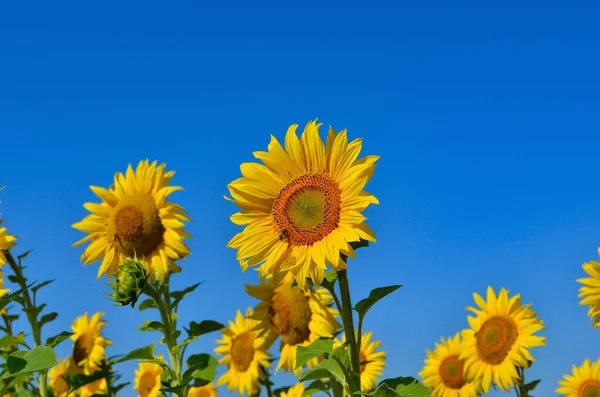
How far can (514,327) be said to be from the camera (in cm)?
837

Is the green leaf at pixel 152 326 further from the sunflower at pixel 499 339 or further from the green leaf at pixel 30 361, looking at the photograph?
the sunflower at pixel 499 339

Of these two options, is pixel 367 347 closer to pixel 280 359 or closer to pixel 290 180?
pixel 280 359

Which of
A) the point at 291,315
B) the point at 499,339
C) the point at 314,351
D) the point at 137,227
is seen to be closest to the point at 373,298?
the point at 314,351

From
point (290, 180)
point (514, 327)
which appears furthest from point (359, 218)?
point (514, 327)

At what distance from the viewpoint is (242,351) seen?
8.02 m

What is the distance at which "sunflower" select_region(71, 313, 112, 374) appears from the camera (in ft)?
28.1

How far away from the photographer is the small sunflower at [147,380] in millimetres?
8891

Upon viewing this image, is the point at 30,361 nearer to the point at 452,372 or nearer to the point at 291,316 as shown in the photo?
the point at 291,316

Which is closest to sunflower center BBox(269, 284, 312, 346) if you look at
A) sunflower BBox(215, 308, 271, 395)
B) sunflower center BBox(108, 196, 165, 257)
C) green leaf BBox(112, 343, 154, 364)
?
sunflower BBox(215, 308, 271, 395)

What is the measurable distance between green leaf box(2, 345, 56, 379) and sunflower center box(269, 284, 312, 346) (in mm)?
3319

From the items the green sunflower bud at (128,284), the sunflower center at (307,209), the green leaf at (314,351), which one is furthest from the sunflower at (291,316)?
the green leaf at (314,351)

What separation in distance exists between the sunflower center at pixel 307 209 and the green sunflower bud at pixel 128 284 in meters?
1.32

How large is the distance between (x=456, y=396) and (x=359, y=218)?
5.81 m

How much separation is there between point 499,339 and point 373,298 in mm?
4728
